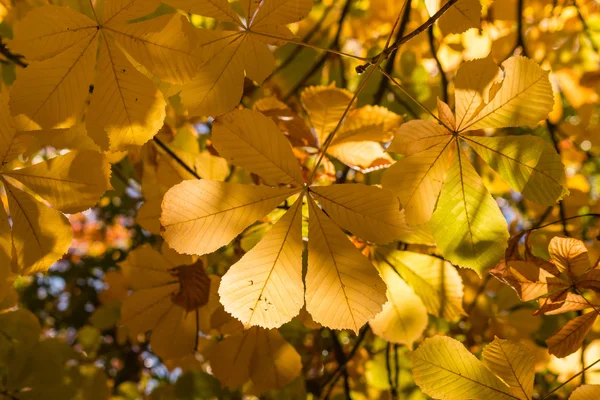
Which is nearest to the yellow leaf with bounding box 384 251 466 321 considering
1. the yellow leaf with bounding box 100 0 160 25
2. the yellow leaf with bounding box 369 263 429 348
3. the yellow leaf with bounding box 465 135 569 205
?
the yellow leaf with bounding box 369 263 429 348

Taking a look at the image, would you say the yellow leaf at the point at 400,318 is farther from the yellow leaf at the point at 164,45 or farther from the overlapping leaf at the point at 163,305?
the yellow leaf at the point at 164,45

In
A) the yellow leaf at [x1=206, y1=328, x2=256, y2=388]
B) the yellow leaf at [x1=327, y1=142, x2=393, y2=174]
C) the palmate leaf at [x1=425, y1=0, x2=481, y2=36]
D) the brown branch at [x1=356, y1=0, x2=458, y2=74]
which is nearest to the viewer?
the brown branch at [x1=356, y1=0, x2=458, y2=74]

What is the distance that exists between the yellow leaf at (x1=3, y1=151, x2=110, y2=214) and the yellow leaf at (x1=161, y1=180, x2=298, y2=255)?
0.17 metres

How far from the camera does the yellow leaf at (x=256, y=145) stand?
936 millimetres

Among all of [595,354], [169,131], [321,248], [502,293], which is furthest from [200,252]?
[502,293]

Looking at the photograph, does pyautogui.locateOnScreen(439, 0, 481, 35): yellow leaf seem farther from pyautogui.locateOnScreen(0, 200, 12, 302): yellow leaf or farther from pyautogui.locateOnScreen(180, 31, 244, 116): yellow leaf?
pyautogui.locateOnScreen(0, 200, 12, 302): yellow leaf

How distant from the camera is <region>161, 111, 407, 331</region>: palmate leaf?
36.0 inches

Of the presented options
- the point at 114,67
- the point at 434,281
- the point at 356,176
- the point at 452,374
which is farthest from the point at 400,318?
the point at 114,67

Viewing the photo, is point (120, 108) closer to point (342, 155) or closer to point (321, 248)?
point (321, 248)

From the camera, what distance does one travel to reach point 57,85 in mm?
930

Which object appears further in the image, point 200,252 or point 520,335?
point 520,335

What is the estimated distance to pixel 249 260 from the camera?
926mm

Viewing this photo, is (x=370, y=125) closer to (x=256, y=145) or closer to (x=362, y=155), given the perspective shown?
(x=362, y=155)

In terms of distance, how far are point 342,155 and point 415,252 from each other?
1.03 ft
